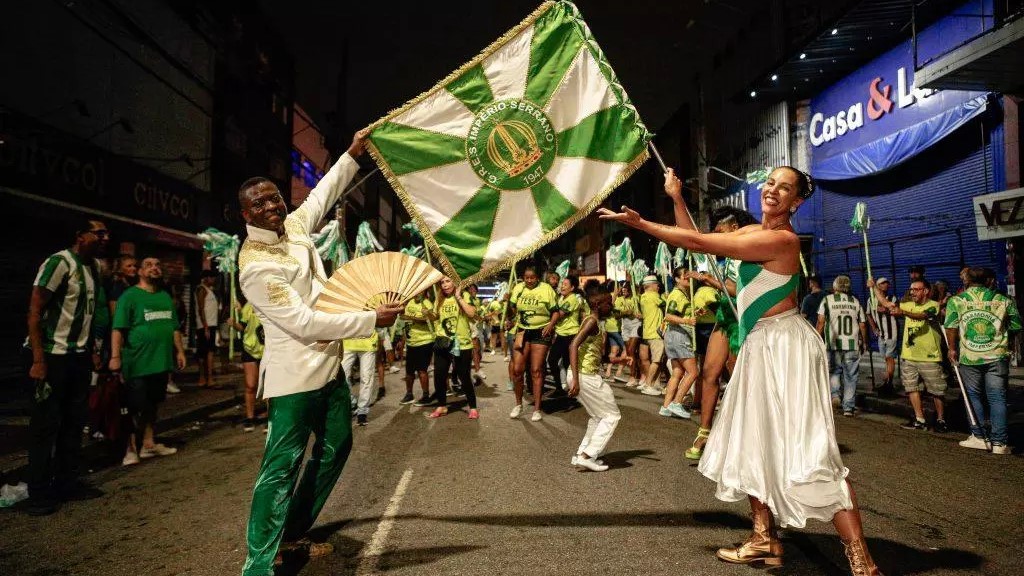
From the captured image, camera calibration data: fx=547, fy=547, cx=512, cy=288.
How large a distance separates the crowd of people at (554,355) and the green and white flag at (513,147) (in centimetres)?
40

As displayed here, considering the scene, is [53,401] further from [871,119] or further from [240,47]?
[240,47]

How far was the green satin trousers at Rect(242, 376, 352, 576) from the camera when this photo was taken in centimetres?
271

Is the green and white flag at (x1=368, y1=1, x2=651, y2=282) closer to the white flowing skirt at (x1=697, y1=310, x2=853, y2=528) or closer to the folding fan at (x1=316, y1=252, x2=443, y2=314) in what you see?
the folding fan at (x1=316, y1=252, x2=443, y2=314)

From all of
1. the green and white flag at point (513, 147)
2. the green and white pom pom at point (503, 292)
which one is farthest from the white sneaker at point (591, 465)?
the green and white pom pom at point (503, 292)

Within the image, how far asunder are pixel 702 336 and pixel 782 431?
209 inches

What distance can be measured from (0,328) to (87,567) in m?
9.53

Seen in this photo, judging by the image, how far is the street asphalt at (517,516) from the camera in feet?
10.2

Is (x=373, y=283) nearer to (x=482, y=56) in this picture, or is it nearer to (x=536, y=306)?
(x=482, y=56)

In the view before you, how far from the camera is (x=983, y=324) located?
19.4ft

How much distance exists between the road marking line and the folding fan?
144cm

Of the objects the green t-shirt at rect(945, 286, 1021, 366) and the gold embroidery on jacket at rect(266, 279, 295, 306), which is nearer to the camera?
the gold embroidery on jacket at rect(266, 279, 295, 306)

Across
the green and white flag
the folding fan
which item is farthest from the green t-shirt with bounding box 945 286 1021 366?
the folding fan

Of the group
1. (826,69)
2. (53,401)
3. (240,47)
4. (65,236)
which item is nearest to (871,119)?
(826,69)

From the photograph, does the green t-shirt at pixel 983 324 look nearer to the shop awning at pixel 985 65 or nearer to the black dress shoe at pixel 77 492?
the shop awning at pixel 985 65
